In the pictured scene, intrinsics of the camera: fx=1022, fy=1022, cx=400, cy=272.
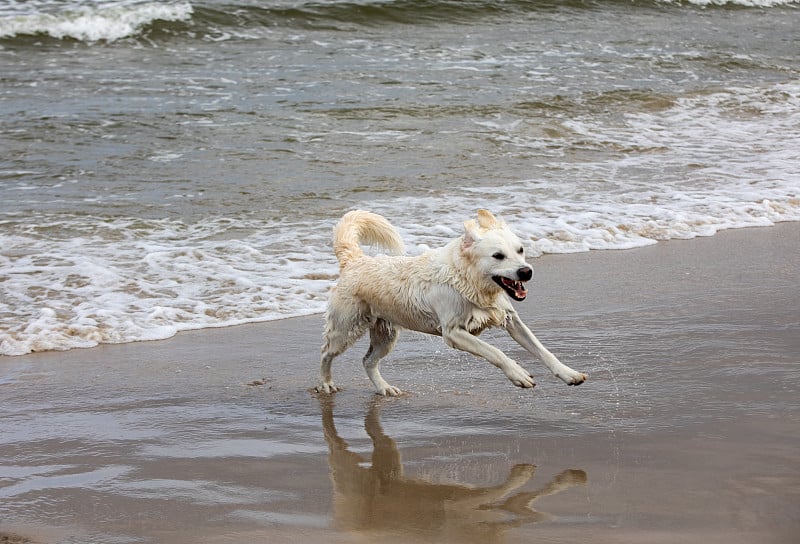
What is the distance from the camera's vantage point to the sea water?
917 cm

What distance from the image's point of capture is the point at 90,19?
21.2 metres

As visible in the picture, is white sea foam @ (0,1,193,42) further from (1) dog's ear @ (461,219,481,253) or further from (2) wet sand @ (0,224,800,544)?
(1) dog's ear @ (461,219,481,253)

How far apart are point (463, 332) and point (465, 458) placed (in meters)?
1.05

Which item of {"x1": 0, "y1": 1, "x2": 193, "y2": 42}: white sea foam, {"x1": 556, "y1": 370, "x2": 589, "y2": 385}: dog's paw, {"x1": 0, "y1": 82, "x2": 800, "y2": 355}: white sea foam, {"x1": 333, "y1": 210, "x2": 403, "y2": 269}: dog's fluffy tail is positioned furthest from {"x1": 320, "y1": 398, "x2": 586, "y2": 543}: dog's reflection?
{"x1": 0, "y1": 1, "x2": 193, "y2": 42}: white sea foam

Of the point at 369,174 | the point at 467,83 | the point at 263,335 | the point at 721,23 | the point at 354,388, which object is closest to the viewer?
the point at 354,388

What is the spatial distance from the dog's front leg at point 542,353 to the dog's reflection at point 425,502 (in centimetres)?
87

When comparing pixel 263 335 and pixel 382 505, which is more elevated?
pixel 382 505

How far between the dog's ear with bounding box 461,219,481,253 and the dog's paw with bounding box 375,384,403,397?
100 cm

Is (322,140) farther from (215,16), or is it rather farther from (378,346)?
(215,16)

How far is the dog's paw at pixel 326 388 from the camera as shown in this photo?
626 cm

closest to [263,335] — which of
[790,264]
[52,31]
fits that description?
[790,264]

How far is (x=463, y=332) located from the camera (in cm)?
574

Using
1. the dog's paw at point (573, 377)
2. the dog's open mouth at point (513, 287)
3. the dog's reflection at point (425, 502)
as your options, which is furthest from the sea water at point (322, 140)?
the dog's reflection at point (425, 502)

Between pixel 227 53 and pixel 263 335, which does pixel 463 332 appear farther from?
pixel 227 53
